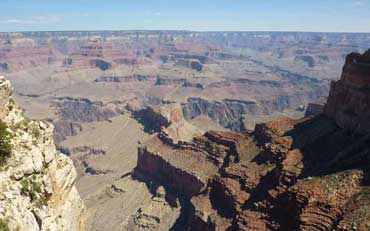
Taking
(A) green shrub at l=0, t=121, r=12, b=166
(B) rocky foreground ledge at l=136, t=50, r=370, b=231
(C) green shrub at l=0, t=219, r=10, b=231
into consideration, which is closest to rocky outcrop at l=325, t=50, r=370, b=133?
(B) rocky foreground ledge at l=136, t=50, r=370, b=231

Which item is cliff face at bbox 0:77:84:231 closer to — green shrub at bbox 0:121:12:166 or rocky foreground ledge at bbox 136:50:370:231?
green shrub at bbox 0:121:12:166

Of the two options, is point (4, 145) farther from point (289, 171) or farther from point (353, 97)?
point (353, 97)

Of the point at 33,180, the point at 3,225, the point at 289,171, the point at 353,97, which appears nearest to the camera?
the point at 3,225

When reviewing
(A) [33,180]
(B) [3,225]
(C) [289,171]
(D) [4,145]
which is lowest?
(C) [289,171]

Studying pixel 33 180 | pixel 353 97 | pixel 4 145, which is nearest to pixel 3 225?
pixel 33 180

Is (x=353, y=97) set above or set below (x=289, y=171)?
above

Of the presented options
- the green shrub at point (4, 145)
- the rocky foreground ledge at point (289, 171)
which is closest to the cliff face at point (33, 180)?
the green shrub at point (4, 145)
